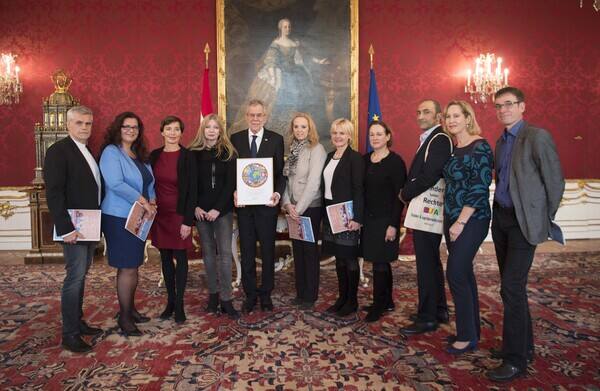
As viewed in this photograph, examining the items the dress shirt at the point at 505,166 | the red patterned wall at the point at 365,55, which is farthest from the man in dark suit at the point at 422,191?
the red patterned wall at the point at 365,55

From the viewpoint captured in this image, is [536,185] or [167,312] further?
[167,312]

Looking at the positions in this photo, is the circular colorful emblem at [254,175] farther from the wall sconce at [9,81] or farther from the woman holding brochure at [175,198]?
the wall sconce at [9,81]

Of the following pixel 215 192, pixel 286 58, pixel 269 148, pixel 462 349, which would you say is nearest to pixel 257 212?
pixel 215 192

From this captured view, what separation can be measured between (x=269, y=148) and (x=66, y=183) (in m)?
1.42

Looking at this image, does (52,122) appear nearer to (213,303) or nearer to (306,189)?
(213,303)

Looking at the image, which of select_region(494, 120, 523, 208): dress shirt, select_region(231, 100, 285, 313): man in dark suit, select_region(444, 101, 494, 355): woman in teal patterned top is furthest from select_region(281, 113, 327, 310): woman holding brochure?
select_region(494, 120, 523, 208): dress shirt

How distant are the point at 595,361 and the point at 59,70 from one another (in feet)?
21.0

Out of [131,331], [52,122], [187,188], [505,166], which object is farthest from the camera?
[52,122]

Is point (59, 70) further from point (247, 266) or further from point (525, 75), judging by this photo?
point (525, 75)

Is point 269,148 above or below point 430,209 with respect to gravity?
above

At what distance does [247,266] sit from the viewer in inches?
133

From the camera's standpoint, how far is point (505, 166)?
2.38m

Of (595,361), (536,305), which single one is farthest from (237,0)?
(595,361)

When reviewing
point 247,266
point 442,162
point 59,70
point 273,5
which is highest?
point 273,5
